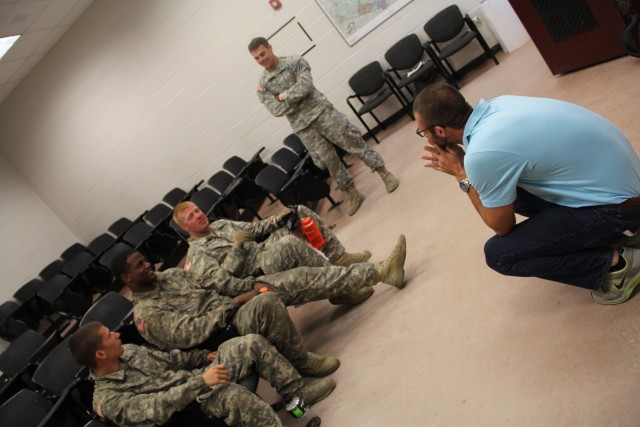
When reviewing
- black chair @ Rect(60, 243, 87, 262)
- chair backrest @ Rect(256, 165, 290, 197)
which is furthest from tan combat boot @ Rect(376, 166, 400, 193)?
black chair @ Rect(60, 243, 87, 262)

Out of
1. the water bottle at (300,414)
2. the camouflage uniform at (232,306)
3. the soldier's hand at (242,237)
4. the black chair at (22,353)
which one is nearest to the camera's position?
the water bottle at (300,414)

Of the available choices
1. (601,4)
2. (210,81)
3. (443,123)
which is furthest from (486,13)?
(443,123)

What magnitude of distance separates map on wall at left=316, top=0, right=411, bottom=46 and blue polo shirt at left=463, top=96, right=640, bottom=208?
5346mm

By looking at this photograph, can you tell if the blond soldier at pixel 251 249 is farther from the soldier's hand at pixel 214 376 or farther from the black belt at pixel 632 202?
the black belt at pixel 632 202

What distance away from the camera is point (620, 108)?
11.3ft

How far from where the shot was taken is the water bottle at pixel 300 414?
105 inches

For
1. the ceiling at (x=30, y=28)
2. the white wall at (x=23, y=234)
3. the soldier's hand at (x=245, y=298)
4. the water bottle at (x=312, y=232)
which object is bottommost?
the water bottle at (x=312, y=232)

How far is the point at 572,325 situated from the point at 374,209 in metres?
2.82

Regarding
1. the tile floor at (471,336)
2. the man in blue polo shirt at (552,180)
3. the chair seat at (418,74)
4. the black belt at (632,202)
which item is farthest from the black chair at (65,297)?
the black belt at (632,202)

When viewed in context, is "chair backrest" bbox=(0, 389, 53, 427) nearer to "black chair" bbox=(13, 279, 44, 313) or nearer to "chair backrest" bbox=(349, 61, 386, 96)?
"black chair" bbox=(13, 279, 44, 313)

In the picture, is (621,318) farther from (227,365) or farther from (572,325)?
(227,365)

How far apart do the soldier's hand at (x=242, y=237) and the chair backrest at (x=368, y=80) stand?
3.84 metres

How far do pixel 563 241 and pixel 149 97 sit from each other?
682cm

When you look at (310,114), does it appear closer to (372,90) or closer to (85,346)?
(372,90)
